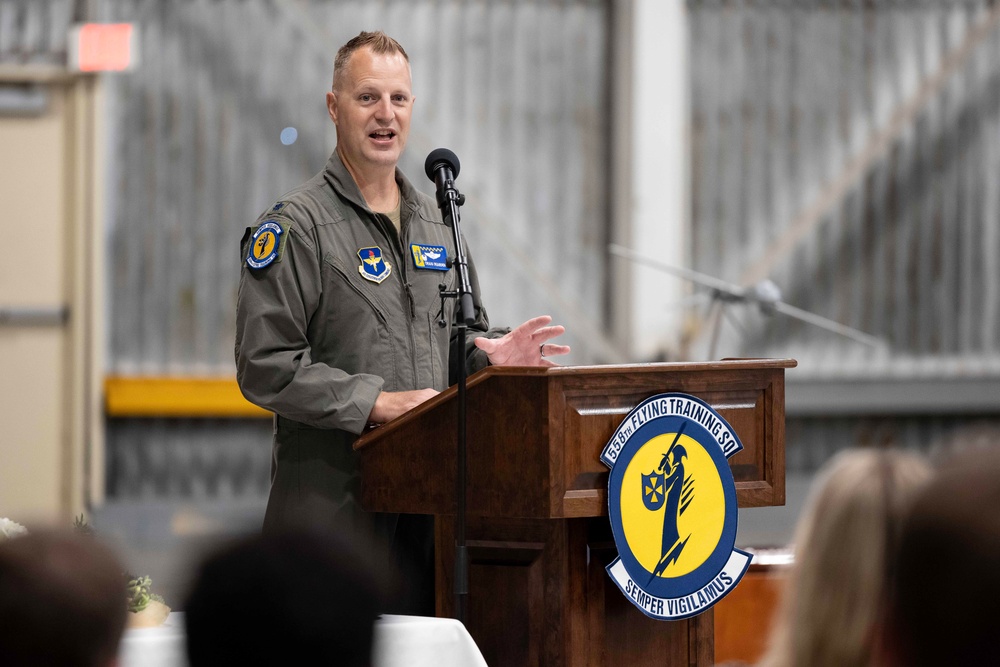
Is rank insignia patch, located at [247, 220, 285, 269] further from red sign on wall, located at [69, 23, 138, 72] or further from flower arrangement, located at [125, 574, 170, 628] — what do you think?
red sign on wall, located at [69, 23, 138, 72]

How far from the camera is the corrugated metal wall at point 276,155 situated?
548 centimetres

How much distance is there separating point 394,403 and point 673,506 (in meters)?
0.56

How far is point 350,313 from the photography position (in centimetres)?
230

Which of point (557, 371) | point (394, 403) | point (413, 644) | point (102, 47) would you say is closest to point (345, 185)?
point (394, 403)

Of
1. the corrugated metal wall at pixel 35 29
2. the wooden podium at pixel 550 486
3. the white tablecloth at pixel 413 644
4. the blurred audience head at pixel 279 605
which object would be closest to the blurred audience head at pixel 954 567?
the blurred audience head at pixel 279 605

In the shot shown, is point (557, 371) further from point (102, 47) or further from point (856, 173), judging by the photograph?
point (856, 173)

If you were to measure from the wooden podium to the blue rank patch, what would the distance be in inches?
16.2

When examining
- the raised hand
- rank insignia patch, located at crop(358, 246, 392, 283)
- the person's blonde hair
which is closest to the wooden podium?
the raised hand

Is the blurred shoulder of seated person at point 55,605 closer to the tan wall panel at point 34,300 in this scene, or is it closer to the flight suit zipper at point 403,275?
the flight suit zipper at point 403,275

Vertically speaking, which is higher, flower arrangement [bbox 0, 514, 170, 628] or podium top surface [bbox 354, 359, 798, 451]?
podium top surface [bbox 354, 359, 798, 451]

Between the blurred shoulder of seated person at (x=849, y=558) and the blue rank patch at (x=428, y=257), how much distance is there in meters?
1.54

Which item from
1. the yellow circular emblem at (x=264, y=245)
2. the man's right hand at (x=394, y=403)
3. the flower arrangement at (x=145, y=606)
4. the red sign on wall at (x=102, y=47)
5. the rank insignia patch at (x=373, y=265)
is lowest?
the flower arrangement at (x=145, y=606)

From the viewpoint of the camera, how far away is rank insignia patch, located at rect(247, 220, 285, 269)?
224 centimetres

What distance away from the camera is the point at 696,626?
2.09 m
